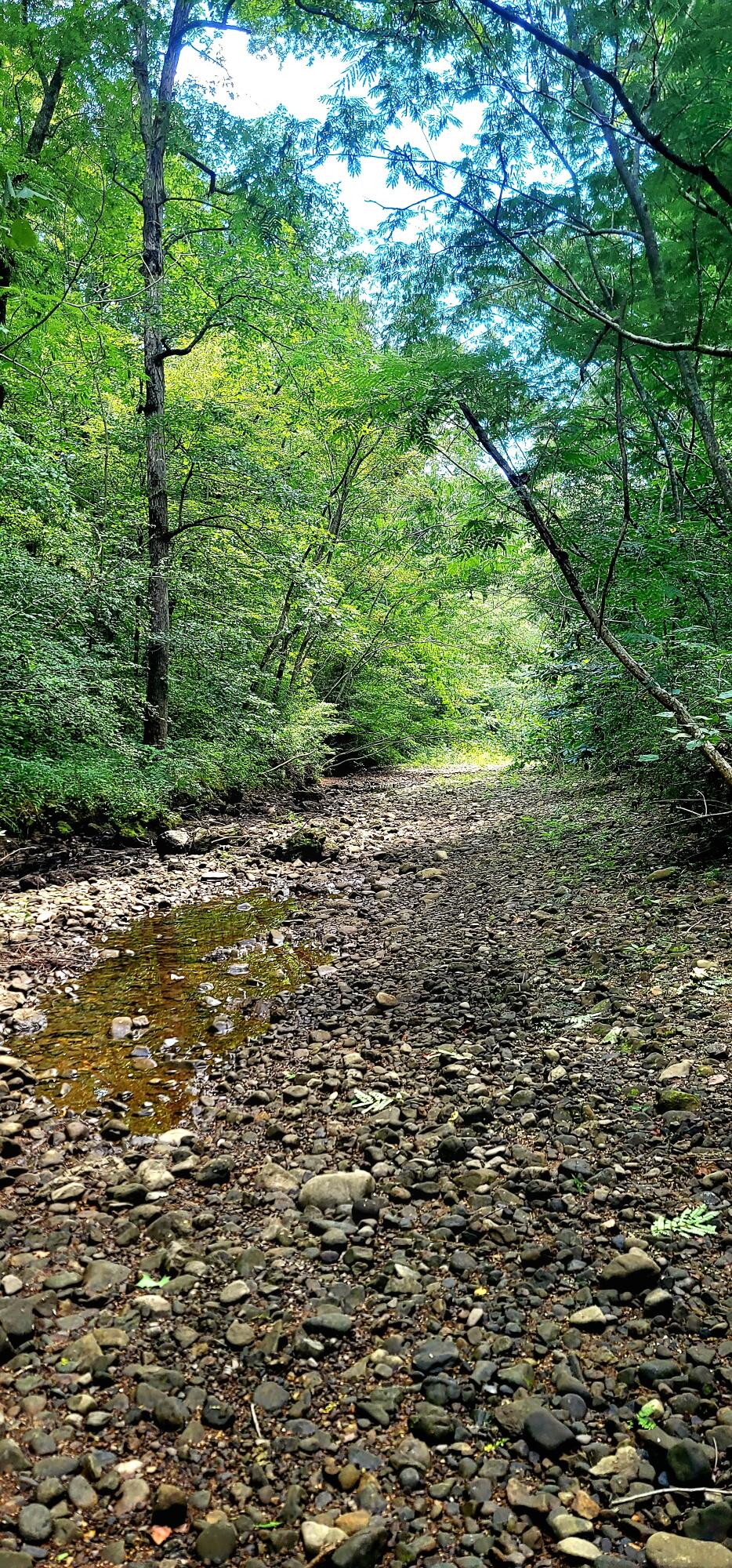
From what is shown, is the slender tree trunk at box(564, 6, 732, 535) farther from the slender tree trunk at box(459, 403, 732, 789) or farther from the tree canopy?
the slender tree trunk at box(459, 403, 732, 789)

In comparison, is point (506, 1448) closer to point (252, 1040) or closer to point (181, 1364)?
point (181, 1364)

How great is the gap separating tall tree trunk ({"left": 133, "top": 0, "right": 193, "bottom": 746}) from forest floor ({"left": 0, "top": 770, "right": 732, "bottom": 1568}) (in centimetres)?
519

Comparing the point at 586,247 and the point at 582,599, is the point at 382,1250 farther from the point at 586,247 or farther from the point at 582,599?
the point at 586,247

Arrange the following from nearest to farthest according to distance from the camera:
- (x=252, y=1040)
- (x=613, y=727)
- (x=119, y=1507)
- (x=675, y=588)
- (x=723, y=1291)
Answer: (x=119, y=1507) → (x=723, y=1291) → (x=252, y=1040) → (x=675, y=588) → (x=613, y=727)

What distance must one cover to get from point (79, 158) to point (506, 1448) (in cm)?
1161

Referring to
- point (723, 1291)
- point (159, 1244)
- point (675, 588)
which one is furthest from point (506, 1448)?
point (675, 588)

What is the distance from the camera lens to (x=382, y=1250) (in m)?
2.61

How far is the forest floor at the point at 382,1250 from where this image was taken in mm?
1733

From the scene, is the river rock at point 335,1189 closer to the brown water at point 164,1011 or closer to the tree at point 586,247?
the brown water at point 164,1011

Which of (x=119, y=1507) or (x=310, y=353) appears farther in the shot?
(x=310, y=353)

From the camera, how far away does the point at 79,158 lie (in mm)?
8422

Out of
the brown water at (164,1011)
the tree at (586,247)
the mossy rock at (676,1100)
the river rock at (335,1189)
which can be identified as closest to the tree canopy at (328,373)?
the tree at (586,247)

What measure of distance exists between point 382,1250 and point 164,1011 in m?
2.73

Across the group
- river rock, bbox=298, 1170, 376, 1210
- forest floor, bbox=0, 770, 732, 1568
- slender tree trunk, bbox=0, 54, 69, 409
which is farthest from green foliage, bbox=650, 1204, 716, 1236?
slender tree trunk, bbox=0, 54, 69, 409
